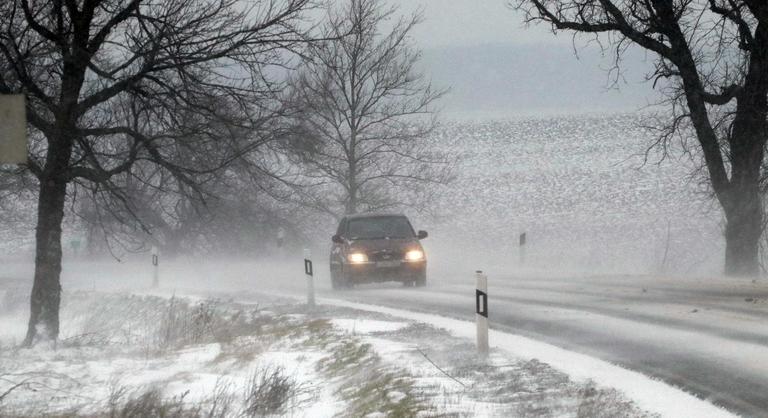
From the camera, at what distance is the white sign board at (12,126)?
931 cm

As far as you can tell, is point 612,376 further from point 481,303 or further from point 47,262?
point 47,262

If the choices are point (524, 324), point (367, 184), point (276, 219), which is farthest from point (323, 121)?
point (524, 324)

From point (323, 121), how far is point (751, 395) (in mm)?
27539

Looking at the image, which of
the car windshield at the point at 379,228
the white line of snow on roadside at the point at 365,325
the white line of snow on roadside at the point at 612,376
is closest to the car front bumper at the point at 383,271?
the car windshield at the point at 379,228

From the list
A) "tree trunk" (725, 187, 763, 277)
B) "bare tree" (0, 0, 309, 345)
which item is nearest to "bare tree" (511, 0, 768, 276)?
"tree trunk" (725, 187, 763, 277)

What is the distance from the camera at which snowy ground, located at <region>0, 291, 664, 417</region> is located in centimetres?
782

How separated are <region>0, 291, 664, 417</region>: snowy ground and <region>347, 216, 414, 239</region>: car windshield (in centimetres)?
553

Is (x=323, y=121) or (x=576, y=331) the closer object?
(x=576, y=331)

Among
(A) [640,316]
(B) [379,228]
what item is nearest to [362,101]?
(B) [379,228]

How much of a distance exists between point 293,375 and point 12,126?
11.8 ft

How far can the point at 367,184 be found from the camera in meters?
35.5

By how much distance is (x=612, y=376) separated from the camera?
8344mm

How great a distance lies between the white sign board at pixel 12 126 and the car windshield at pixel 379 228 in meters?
12.9

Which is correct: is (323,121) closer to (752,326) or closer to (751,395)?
(752,326)
